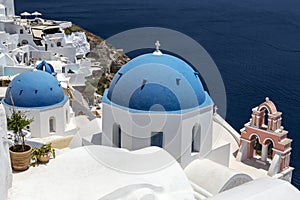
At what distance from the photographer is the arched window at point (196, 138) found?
10028 mm

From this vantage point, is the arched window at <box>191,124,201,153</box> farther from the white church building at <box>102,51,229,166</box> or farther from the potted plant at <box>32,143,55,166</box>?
the potted plant at <box>32,143,55,166</box>

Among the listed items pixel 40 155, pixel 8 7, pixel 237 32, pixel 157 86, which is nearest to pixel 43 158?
pixel 40 155

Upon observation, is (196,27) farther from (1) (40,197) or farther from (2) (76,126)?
(1) (40,197)

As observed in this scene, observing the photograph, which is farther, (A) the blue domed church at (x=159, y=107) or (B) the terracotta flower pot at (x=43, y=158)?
(A) the blue domed church at (x=159, y=107)

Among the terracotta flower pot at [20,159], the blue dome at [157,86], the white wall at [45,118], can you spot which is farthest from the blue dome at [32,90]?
the terracotta flower pot at [20,159]

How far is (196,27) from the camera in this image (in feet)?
190

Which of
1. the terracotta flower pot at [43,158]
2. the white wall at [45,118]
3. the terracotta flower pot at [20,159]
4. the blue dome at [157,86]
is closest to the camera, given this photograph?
the terracotta flower pot at [20,159]

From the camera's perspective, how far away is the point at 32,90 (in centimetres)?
1280

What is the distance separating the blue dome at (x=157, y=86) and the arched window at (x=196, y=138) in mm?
570

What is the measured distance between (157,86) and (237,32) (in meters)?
47.2

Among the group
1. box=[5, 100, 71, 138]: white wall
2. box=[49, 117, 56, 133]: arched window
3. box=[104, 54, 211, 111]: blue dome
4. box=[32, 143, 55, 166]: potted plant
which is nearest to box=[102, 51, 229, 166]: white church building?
box=[104, 54, 211, 111]: blue dome

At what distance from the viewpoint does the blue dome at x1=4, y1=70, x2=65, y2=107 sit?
502 inches

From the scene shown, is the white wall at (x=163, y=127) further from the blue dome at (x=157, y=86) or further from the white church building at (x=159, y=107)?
Result: the blue dome at (x=157, y=86)

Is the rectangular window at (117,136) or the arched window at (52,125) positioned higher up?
the rectangular window at (117,136)
